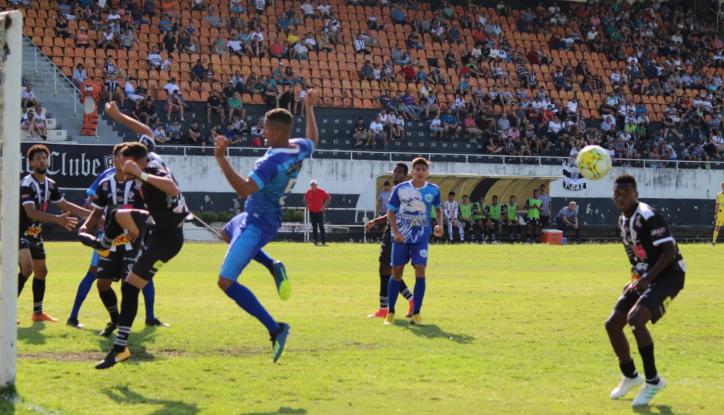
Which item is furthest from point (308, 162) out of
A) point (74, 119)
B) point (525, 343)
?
point (525, 343)

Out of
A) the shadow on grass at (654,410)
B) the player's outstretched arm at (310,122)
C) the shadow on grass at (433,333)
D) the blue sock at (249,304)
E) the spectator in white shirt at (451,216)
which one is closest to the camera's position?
the shadow on grass at (654,410)

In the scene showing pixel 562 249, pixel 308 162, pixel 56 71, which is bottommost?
pixel 562 249

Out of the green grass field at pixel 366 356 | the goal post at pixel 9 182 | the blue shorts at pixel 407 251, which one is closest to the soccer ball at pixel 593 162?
the green grass field at pixel 366 356

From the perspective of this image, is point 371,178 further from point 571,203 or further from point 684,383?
point 684,383

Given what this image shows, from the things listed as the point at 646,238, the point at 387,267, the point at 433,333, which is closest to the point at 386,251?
the point at 387,267

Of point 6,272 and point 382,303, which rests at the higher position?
point 6,272

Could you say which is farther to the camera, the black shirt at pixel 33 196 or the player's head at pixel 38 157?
the black shirt at pixel 33 196

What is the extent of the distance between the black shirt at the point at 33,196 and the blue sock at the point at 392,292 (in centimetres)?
429

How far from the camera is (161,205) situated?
33.5 ft

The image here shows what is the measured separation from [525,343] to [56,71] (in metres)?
27.9

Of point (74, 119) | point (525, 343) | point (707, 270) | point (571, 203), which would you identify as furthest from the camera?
point (571, 203)

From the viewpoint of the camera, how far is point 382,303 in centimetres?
1491

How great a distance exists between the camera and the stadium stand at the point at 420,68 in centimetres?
3838

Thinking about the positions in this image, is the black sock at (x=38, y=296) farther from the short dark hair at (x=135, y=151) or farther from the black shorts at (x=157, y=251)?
the short dark hair at (x=135, y=151)
